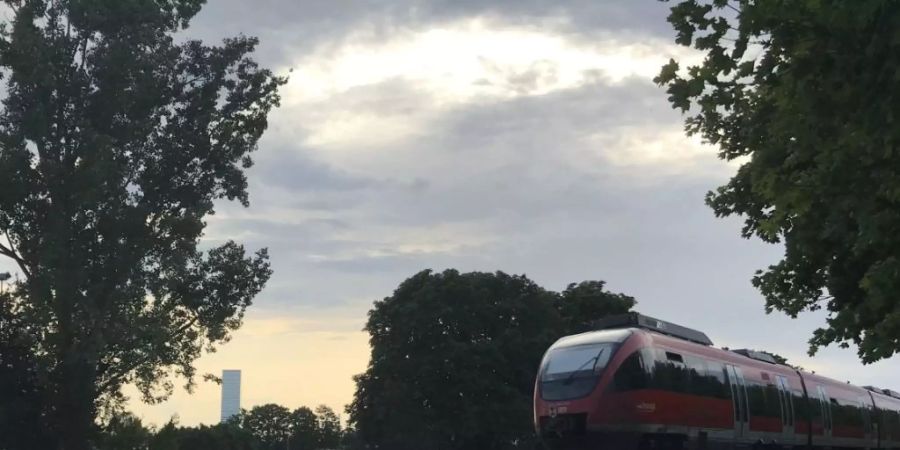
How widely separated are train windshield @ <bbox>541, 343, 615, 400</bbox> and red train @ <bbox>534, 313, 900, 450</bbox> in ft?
0.09

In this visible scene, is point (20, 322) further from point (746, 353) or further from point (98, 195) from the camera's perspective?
point (746, 353)

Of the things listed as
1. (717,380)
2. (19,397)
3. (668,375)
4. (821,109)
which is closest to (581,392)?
(668,375)

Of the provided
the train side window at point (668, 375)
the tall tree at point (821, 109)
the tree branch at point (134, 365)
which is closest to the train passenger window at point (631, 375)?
the train side window at point (668, 375)

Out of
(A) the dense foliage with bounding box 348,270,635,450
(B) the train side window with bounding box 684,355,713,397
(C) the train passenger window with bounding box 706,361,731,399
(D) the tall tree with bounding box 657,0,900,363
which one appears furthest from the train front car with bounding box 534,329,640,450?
(A) the dense foliage with bounding box 348,270,635,450

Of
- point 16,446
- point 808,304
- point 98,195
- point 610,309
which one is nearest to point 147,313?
point 98,195

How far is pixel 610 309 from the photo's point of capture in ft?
229

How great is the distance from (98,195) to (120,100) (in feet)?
13.1

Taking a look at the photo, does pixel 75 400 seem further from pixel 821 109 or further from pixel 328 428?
pixel 328 428

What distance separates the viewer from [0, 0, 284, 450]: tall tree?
128 feet

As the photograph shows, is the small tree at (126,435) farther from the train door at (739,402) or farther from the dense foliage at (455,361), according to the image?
the train door at (739,402)

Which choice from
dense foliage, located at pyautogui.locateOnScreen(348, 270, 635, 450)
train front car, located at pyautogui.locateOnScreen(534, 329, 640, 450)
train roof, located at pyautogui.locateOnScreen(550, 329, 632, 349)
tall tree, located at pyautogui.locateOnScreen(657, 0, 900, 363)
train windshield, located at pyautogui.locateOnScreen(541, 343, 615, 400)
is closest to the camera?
tall tree, located at pyautogui.locateOnScreen(657, 0, 900, 363)

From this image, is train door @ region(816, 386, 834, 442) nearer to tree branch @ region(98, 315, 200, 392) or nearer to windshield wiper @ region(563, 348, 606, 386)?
windshield wiper @ region(563, 348, 606, 386)

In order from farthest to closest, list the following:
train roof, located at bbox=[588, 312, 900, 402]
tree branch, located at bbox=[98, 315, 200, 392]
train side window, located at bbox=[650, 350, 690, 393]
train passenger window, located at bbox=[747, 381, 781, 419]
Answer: tree branch, located at bbox=[98, 315, 200, 392], train passenger window, located at bbox=[747, 381, 781, 419], train roof, located at bbox=[588, 312, 900, 402], train side window, located at bbox=[650, 350, 690, 393]

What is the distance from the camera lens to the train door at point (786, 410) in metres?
33.5
